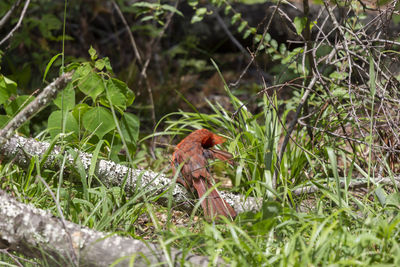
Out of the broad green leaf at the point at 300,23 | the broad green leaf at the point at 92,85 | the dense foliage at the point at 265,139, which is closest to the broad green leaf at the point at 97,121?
the dense foliage at the point at 265,139

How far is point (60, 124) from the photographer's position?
3252 millimetres

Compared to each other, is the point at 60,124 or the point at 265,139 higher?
the point at 60,124

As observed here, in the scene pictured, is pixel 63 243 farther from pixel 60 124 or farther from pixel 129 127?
pixel 129 127

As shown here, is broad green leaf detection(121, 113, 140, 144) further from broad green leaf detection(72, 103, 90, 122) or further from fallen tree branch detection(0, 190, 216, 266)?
fallen tree branch detection(0, 190, 216, 266)

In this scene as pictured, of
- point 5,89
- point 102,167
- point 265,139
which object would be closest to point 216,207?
point 265,139

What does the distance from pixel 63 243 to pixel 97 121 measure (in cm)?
121

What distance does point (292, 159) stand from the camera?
12.1 ft

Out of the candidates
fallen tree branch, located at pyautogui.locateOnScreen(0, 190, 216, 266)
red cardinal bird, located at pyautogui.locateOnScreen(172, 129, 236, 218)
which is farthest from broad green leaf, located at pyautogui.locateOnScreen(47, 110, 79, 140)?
fallen tree branch, located at pyautogui.locateOnScreen(0, 190, 216, 266)

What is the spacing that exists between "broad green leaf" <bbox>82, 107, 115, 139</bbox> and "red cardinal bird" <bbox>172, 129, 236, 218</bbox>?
512mm

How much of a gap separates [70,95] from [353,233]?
193 centimetres

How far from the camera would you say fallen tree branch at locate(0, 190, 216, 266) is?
2072 mm

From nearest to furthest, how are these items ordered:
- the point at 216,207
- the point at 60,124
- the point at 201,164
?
1. the point at 216,207
2. the point at 60,124
3. the point at 201,164

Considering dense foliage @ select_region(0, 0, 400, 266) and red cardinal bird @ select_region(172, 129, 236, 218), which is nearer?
dense foliage @ select_region(0, 0, 400, 266)

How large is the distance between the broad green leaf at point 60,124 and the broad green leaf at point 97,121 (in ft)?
0.41
